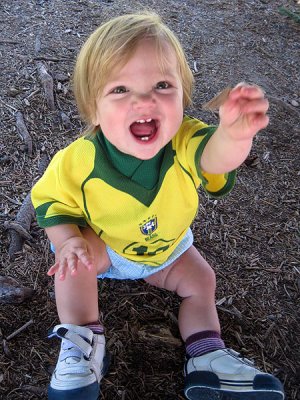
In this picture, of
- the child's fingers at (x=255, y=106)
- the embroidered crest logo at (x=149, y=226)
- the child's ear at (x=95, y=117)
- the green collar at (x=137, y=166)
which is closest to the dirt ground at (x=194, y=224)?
the embroidered crest logo at (x=149, y=226)

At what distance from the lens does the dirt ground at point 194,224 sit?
1860mm

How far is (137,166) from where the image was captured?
1677 millimetres

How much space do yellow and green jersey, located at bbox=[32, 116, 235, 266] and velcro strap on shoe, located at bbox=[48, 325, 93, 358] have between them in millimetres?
362

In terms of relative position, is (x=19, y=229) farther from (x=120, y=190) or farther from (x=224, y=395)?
(x=224, y=395)

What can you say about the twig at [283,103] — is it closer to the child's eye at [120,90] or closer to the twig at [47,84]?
the twig at [47,84]

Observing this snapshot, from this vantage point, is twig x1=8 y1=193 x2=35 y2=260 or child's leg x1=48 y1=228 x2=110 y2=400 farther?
twig x1=8 y1=193 x2=35 y2=260

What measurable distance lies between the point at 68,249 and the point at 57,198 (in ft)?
0.79

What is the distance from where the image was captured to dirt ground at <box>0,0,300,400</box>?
186 cm

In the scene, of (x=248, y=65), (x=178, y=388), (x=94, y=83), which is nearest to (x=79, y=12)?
A: (x=248, y=65)

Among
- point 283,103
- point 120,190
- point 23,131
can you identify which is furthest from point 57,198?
point 283,103

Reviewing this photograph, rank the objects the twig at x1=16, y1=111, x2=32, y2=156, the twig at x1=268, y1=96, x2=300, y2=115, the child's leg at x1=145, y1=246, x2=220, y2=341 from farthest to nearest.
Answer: the twig at x1=268, y1=96, x2=300, y2=115 → the twig at x1=16, y1=111, x2=32, y2=156 → the child's leg at x1=145, y1=246, x2=220, y2=341

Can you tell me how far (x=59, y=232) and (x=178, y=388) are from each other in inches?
28.4

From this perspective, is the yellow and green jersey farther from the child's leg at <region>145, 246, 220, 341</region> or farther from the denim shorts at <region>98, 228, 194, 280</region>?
the child's leg at <region>145, 246, 220, 341</region>

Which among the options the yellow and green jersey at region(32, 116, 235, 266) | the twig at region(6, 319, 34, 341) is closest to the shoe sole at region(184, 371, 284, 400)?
the yellow and green jersey at region(32, 116, 235, 266)
